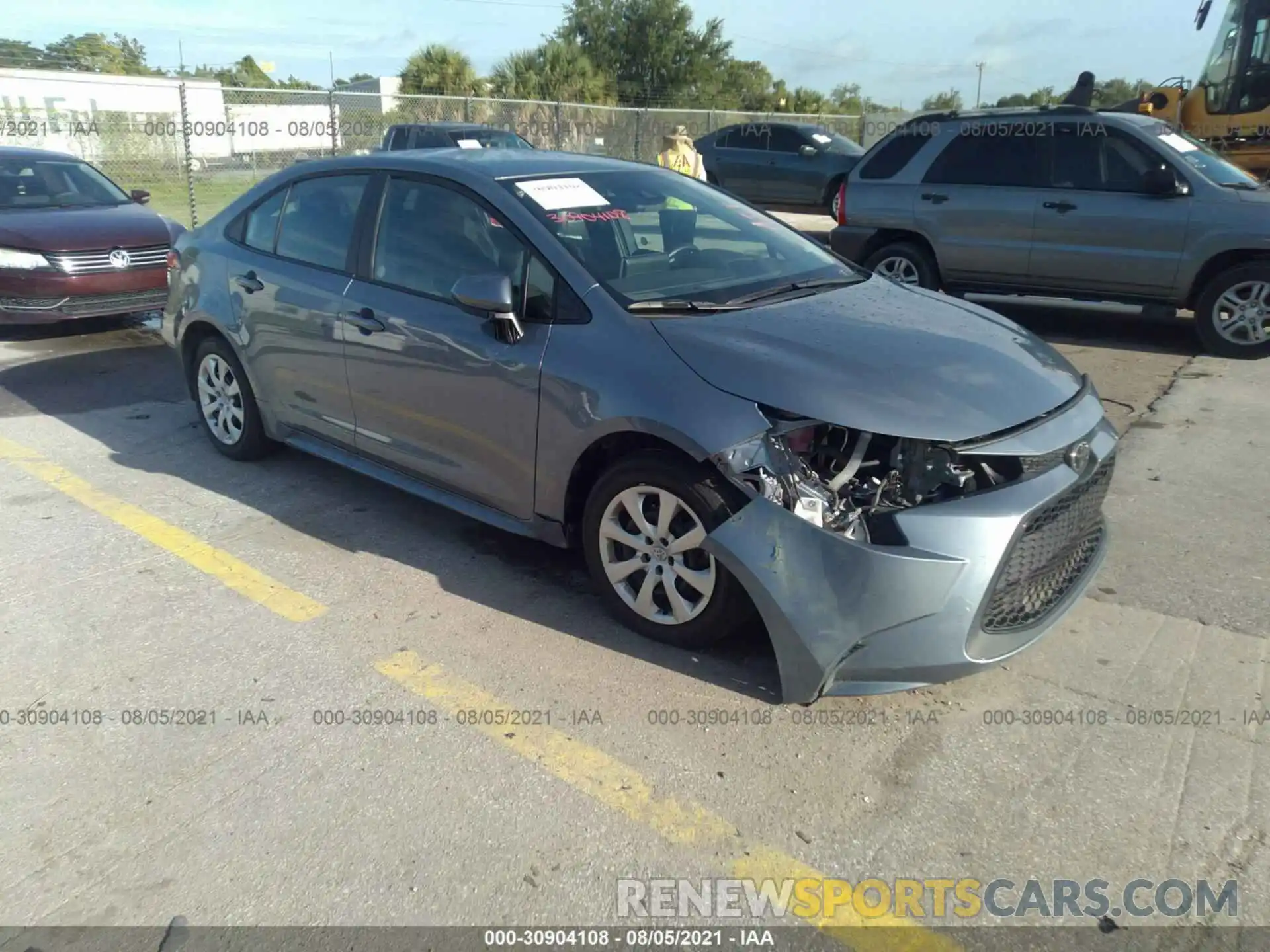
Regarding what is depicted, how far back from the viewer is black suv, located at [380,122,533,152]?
15.4 m

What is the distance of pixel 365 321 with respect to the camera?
4.50 m

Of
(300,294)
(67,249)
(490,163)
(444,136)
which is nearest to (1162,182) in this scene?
(490,163)

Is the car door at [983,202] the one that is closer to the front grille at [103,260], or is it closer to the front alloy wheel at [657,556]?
the front alloy wheel at [657,556]

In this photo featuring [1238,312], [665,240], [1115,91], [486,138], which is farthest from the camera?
[1115,91]

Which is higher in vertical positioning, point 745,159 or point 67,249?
point 745,159

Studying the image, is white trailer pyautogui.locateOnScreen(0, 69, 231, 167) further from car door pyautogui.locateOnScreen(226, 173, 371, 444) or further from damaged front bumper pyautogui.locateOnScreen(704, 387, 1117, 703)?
damaged front bumper pyautogui.locateOnScreen(704, 387, 1117, 703)

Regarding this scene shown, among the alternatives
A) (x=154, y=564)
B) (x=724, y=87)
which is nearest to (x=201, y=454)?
(x=154, y=564)

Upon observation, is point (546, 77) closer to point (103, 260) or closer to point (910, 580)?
point (103, 260)

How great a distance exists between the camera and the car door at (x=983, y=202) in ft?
28.1

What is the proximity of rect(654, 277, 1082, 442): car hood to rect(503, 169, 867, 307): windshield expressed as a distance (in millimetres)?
282

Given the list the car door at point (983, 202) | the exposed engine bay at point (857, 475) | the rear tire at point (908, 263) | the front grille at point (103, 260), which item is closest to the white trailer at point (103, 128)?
the front grille at point (103, 260)

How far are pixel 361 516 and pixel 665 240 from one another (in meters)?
2.03

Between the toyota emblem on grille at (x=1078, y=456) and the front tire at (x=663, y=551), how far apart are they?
1143 millimetres

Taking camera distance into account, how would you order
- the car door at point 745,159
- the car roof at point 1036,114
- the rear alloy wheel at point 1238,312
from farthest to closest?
the car door at point 745,159
the car roof at point 1036,114
the rear alloy wheel at point 1238,312
